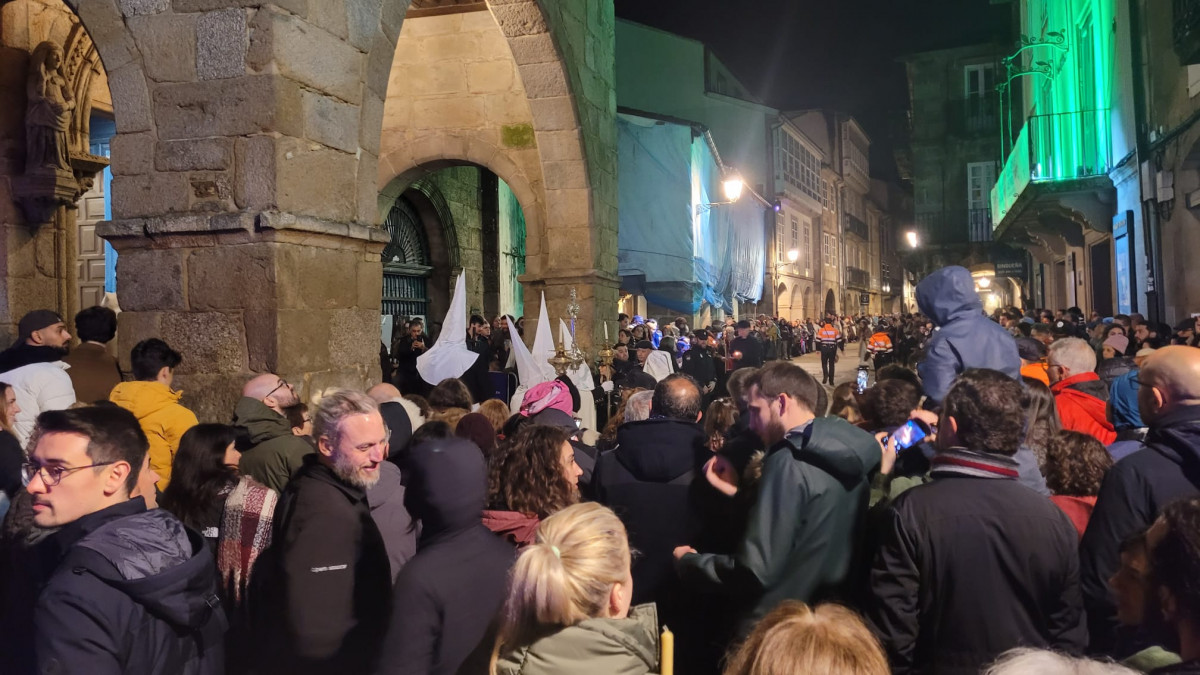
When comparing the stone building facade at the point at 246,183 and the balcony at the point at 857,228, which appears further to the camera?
the balcony at the point at 857,228

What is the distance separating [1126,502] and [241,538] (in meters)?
2.87

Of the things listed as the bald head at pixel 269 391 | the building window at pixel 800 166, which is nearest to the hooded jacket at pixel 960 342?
the bald head at pixel 269 391

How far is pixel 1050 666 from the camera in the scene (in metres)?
1.16

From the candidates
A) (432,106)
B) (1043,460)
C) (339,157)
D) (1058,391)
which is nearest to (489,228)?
(432,106)

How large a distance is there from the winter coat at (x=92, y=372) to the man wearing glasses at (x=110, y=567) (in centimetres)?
285

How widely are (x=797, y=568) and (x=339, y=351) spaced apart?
133 inches

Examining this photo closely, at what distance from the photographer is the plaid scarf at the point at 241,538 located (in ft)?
9.95

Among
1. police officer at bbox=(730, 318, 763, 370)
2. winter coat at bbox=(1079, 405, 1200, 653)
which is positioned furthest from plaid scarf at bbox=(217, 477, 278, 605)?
police officer at bbox=(730, 318, 763, 370)

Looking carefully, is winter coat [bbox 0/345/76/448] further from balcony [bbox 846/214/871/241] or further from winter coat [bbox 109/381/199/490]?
balcony [bbox 846/214/871/241]

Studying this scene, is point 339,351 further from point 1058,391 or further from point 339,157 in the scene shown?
point 1058,391

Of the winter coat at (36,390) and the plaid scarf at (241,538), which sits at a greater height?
the winter coat at (36,390)

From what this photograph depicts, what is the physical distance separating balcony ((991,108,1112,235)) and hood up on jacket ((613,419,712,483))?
12.8 metres

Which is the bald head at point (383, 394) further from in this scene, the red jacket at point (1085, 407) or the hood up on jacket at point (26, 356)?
the red jacket at point (1085, 407)

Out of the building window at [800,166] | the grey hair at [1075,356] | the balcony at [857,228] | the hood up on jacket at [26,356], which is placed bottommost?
the grey hair at [1075,356]
